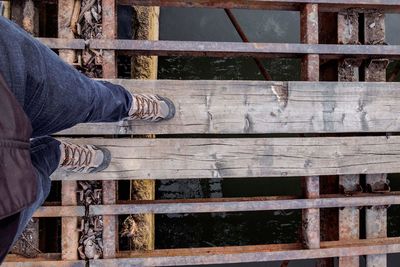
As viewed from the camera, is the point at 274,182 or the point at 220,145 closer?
the point at 220,145

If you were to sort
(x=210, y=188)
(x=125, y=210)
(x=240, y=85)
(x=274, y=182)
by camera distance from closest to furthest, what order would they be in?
(x=125, y=210) < (x=240, y=85) < (x=210, y=188) < (x=274, y=182)

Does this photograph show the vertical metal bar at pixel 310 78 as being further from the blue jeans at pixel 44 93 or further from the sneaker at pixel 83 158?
the blue jeans at pixel 44 93

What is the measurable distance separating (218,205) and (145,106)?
2.73 feet

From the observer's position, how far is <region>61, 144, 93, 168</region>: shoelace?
220cm

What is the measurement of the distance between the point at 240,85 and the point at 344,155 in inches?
35.2

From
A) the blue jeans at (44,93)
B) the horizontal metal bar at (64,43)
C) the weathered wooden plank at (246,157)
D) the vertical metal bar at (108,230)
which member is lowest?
the vertical metal bar at (108,230)

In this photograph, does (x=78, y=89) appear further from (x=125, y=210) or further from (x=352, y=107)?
(x=352, y=107)

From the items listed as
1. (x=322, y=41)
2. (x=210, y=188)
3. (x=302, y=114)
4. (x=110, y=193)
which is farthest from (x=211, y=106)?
(x=210, y=188)

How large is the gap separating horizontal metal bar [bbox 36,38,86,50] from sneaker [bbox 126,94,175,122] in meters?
0.56

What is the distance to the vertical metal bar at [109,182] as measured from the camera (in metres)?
2.77

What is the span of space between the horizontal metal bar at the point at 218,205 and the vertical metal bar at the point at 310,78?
0.08m

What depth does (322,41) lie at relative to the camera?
353 cm

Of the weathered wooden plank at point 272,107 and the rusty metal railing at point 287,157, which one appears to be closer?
the rusty metal railing at point 287,157

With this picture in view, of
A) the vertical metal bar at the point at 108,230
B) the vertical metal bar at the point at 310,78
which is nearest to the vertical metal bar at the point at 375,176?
the vertical metal bar at the point at 310,78
